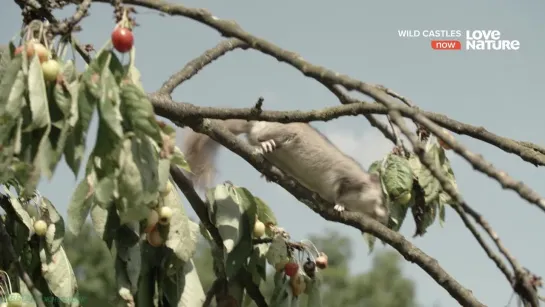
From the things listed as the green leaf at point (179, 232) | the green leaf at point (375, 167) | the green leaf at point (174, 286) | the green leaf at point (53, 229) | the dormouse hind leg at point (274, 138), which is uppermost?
the green leaf at point (375, 167)

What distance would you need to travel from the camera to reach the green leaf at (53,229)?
3.59 m

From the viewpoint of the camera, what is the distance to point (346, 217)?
12.3ft

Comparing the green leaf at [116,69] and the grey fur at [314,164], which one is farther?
the grey fur at [314,164]

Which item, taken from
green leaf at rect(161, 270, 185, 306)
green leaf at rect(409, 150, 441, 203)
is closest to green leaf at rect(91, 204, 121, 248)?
green leaf at rect(161, 270, 185, 306)

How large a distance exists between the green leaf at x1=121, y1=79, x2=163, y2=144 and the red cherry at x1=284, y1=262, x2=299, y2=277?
5.36ft

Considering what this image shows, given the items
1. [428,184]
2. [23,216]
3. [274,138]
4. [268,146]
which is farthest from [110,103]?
[274,138]

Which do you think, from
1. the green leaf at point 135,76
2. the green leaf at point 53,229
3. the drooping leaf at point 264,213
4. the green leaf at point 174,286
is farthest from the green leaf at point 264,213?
the green leaf at point 135,76

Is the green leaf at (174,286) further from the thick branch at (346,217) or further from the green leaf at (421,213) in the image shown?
the green leaf at (421,213)

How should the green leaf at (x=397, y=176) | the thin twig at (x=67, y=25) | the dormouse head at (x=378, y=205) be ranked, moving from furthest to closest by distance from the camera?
the dormouse head at (x=378, y=205) → the green leaf at (x=397, y=176) → the thin twig at (x=67, y=25)

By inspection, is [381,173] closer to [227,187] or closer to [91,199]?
[227,187]

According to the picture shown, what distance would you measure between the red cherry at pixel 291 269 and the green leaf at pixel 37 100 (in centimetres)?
176

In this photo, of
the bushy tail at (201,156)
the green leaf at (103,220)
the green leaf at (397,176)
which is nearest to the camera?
the green leaf at (103,220)

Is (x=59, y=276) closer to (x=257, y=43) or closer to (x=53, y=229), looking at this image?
(x=53, y=229)

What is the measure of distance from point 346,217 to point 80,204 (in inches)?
54.8
